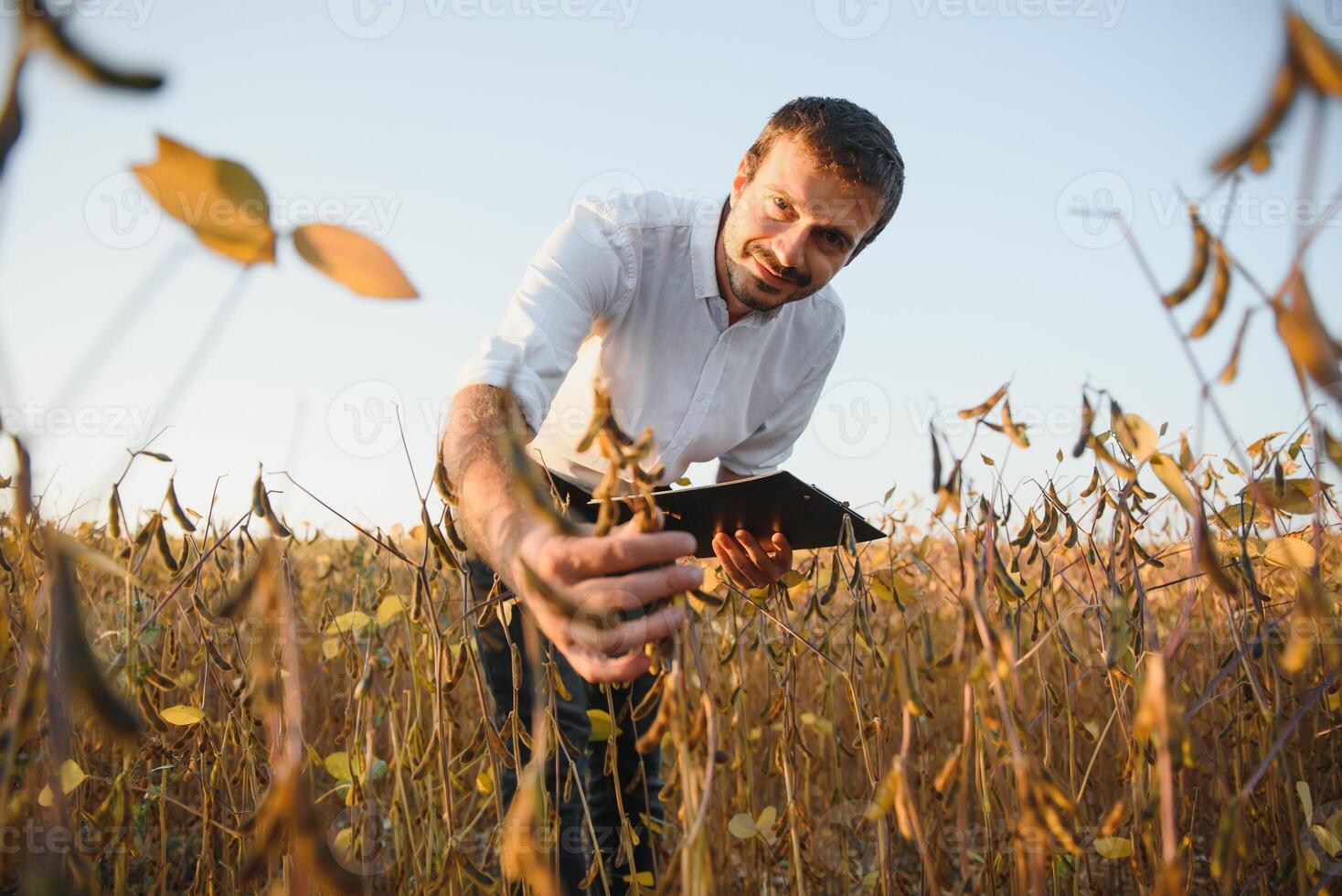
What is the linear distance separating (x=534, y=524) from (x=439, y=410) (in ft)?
1.36

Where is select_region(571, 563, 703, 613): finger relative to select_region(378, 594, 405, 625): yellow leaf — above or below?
above

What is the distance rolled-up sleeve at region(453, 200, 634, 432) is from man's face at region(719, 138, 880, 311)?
0.30 m

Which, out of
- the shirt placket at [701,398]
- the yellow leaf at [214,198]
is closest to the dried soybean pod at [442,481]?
the yellow leaf at [214,198]

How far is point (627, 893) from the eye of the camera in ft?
6.12

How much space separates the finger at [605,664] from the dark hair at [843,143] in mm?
1618

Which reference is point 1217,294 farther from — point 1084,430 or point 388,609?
point 388,609

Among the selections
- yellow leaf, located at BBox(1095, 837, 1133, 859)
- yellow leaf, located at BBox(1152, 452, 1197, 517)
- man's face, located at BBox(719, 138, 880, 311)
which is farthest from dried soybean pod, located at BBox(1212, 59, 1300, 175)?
man's face, located at BBox(719, 138, 880, 311)

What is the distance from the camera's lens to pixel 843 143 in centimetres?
208

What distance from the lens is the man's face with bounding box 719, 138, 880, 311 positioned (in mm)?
2035

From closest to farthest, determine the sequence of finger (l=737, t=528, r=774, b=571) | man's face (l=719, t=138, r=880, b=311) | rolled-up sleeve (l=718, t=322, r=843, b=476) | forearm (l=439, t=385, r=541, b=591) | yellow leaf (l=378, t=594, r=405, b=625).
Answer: forearm (l=439, t=385, r=541, b=591)
yellow leaf (l=378, t=594, r=405, b=625)
finger (l=737, t=528, r=774, b=571)
man's face (l=719, t=138, r=880, b=311)
rolled-up sleeve (l=718, t=322, r=843, b=476)

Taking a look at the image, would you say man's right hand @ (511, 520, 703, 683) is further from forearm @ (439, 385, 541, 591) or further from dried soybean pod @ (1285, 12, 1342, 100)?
dried soybean pod @ (1285, 12, 1342, 100)

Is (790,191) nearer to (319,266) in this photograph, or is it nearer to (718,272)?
(718,272)

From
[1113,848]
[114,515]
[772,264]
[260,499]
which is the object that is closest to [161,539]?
[114,515]

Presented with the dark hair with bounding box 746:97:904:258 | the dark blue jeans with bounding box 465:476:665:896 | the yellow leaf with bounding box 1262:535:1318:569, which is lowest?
the dark blue jeans with bounding box 465:476:665:896
